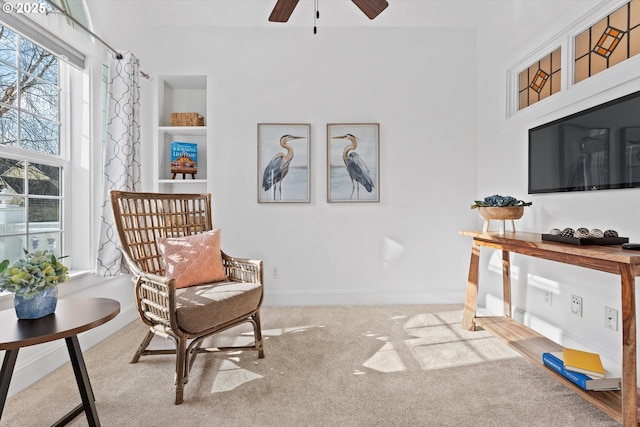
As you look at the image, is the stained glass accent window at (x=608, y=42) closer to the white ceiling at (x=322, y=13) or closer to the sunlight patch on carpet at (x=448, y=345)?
the white ceiling at (x=322, y=13)

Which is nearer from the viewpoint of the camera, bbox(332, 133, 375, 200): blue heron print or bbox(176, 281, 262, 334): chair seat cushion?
bbox(176, 281, 262, 334): chair seat cushion

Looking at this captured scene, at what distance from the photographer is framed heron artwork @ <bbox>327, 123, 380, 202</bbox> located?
3143 millimetres

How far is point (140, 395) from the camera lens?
1662 millimetres

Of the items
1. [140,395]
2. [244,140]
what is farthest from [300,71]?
[140,395]

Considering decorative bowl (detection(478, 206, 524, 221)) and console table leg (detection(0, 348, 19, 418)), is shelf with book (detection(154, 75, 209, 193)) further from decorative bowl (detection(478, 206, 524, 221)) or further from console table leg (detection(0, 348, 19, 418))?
decorative bowl (detection(478, 206, 524, 221))

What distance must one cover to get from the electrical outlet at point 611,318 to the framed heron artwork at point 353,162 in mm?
1866

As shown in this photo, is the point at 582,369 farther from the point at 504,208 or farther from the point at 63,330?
the point at 63,330

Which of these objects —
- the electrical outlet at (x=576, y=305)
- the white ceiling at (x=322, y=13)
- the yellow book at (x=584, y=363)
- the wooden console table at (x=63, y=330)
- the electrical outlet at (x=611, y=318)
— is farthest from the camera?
the white ceiling at (x=322, y=13)

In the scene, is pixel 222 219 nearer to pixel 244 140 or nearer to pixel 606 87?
pixel 244 140

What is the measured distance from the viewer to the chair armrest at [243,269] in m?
2.12

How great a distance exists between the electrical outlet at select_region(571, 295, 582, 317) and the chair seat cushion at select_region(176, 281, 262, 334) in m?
2.01

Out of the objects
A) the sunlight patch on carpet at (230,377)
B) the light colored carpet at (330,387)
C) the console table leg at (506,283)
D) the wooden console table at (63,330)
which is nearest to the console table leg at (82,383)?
the wooden console table at (63,330)

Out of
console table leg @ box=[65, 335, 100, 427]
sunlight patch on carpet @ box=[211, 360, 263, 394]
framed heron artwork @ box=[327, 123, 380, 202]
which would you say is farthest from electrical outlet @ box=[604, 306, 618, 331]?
console table leg @ box=[65, 335, 100, 427]

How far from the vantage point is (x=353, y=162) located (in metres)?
3.15
